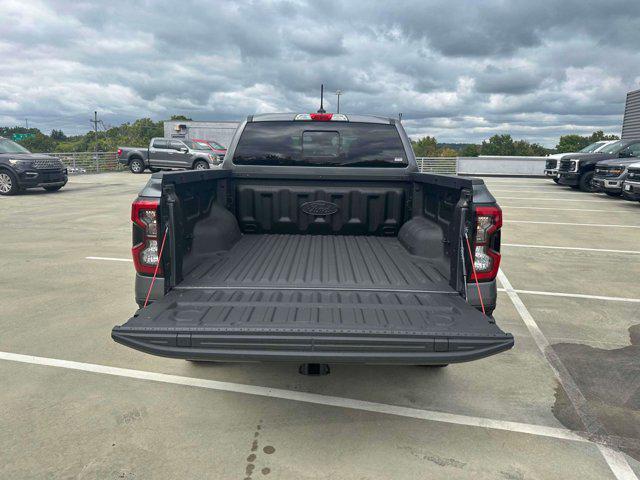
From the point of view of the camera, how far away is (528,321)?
15.2ft

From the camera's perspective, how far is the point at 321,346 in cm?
234

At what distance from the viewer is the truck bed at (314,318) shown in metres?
2.36

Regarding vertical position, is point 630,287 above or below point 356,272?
below

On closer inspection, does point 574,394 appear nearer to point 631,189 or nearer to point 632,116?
point 631,189

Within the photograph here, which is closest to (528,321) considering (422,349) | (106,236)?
(422,349)

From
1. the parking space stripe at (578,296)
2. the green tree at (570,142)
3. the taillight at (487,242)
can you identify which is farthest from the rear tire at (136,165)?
the green tree at (570,142)

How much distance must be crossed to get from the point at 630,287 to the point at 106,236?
868cm

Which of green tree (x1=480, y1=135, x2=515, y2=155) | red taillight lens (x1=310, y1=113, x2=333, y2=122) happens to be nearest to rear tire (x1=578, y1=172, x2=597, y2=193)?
red taillight lens (x1=310, y1=113, x2=333, y2=122)

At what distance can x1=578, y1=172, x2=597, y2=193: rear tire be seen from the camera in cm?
1762

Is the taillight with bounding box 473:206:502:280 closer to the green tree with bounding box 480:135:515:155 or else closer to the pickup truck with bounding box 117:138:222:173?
the pickup truck with bounding box 117:138:222:173

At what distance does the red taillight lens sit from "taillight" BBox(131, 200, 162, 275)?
2238 mm

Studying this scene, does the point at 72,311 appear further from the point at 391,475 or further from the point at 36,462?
the point at 391,475

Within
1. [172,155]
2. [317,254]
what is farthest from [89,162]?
[317,254]

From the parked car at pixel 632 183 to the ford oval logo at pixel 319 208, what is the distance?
11954 millimetres
